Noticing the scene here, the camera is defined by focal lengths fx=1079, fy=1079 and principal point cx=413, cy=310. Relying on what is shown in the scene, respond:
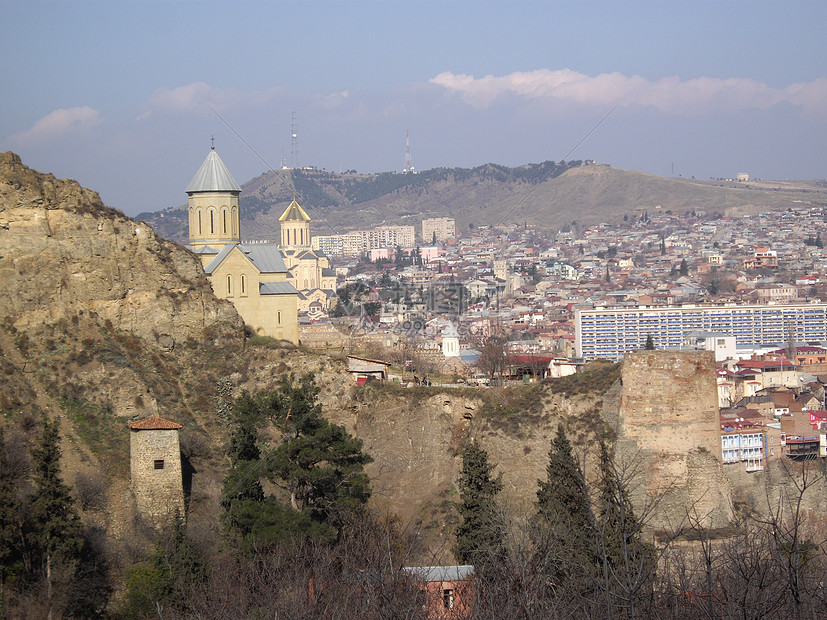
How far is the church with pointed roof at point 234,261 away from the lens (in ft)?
84.5

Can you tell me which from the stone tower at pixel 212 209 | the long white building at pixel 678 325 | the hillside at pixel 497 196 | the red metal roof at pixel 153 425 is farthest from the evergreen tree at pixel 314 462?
the hillside at pixel 497 196

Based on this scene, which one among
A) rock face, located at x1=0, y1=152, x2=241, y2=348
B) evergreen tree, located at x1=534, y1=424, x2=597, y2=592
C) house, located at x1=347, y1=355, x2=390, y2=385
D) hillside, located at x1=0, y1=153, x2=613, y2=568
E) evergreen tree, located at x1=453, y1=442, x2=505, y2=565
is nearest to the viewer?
evergreen tree, located at x1=534, y1=424, x2=597, y2=592

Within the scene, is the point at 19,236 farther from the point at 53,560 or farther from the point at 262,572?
the point at 262,572

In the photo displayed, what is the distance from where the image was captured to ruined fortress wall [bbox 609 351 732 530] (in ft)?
57.9

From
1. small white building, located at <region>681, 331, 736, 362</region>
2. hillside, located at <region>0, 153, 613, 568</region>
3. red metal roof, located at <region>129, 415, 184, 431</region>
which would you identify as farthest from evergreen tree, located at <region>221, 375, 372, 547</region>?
small white building, located at <region>681, 331, 736, 362</region>

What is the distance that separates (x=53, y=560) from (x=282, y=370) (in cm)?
827

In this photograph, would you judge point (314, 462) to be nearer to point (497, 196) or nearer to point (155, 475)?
point (155, 475)

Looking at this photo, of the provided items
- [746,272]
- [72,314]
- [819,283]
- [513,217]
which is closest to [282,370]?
[72,314]

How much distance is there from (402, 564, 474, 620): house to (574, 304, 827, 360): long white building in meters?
44.3

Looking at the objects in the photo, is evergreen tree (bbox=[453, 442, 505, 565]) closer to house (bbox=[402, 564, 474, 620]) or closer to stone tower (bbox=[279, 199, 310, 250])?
house (bbox=[402, 564, 474, 620])

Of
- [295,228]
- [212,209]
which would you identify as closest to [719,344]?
[212,209]

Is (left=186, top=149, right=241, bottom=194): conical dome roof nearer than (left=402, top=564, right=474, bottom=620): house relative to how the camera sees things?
No

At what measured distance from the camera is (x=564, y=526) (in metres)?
14.9

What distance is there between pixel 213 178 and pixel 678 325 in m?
40.1
